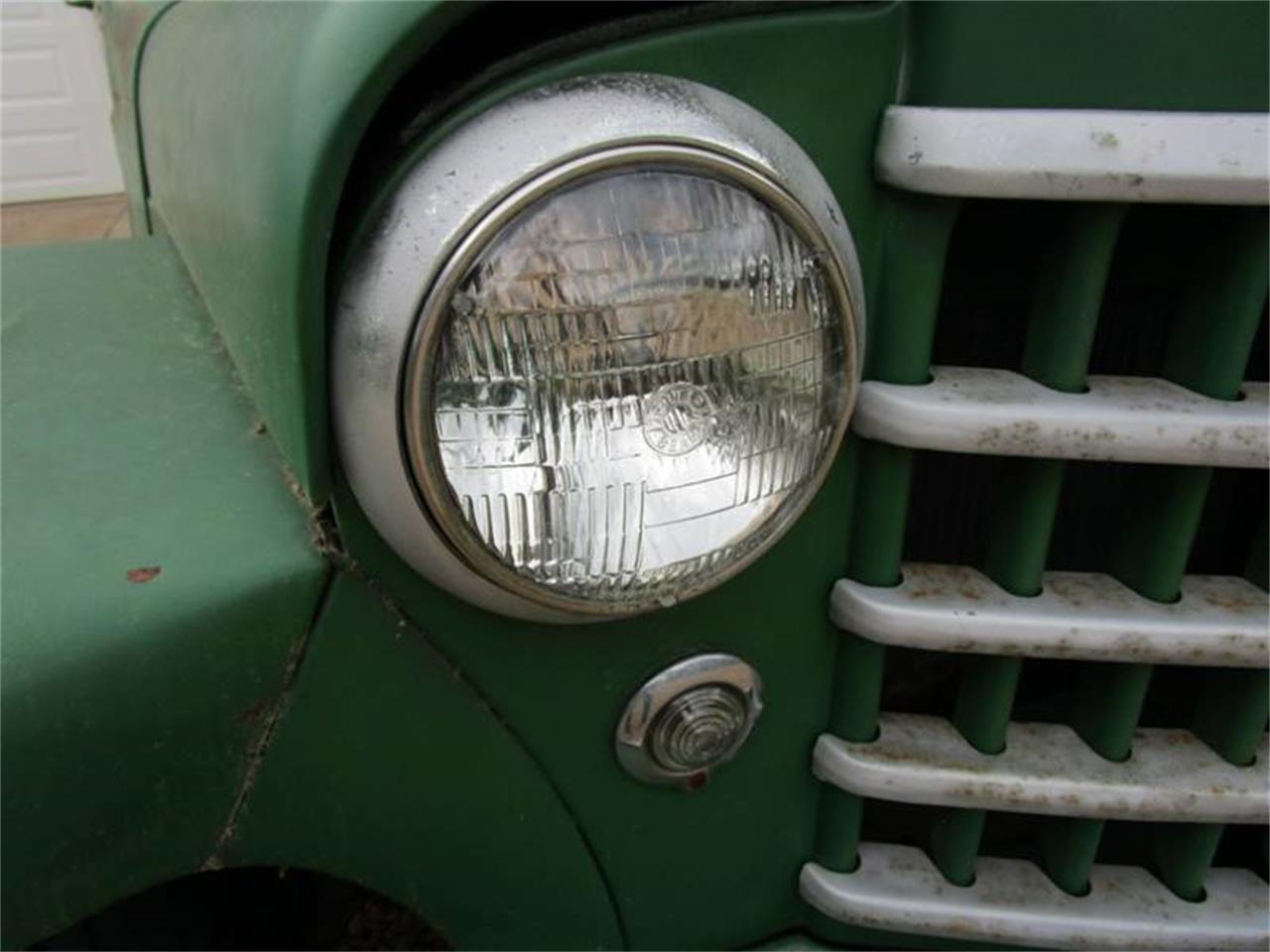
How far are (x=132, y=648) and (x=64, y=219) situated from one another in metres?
6.97

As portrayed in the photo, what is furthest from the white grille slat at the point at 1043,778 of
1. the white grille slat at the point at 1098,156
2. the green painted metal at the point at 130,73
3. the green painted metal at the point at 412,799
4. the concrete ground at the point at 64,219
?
the concrete ground at the point at 64,219

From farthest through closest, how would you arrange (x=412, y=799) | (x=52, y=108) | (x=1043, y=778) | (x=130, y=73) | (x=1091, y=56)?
(x=52, y=108), (x=130, y=73), (x=1043, y=778), (x=412, y=799), (x=1091, y=56)

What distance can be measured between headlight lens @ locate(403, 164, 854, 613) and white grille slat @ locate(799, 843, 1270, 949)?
441 mm

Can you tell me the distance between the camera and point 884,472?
0.91m

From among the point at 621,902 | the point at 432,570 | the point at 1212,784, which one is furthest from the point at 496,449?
the point at 1212,784

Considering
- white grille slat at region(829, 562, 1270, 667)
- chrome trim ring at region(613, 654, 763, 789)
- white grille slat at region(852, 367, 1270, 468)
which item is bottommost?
chrome trim ring at region(613, 654, 763, 789)

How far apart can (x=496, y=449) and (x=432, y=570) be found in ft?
0.35

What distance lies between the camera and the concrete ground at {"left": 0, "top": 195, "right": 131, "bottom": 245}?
6.05 metres

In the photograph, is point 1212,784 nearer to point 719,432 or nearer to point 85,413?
point 719,432

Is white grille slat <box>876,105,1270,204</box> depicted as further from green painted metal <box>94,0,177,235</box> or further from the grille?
green painted metal <box>94,0,177,235</box>

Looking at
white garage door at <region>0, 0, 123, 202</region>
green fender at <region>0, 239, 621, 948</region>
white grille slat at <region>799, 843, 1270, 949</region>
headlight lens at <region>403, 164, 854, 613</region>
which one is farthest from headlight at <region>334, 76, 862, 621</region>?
white garage door at <region>0, 0, 123, 202</region>

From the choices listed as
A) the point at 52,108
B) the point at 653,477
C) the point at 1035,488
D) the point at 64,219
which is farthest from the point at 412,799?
the point at 52,108

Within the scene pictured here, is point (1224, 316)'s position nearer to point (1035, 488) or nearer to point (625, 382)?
point (1035, 488)

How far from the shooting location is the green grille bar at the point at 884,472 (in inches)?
32.7
